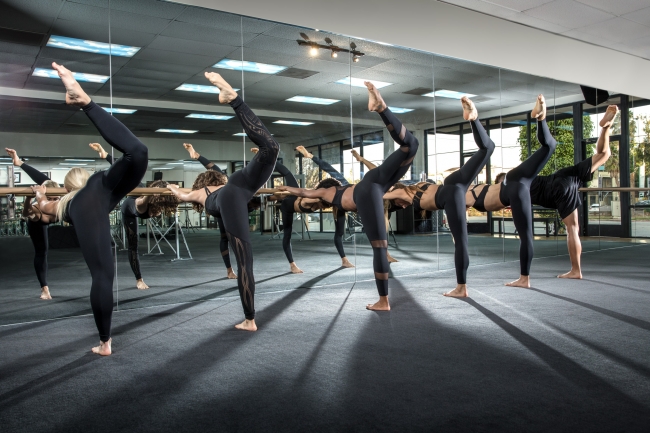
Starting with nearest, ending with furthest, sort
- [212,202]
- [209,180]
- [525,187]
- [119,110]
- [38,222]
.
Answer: [212,202] < [38,222] < [209,180] < [119,110] < [525,187]

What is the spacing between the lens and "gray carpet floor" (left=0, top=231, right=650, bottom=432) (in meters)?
2.06

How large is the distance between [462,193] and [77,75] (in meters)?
3.37

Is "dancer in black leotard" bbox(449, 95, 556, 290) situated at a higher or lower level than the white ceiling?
lower

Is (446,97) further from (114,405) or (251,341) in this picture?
(114,405)

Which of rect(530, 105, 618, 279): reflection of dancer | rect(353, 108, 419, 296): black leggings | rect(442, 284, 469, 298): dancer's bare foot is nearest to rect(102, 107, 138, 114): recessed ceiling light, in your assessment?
rect(353, 108, 419, 296): black leggings

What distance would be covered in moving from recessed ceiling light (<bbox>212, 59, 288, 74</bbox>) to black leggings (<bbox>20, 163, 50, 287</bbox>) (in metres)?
1.85

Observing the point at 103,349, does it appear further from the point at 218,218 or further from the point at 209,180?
the point at 218,218

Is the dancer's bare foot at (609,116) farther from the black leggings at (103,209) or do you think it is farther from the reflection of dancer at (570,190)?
the black leggings at (103,209)

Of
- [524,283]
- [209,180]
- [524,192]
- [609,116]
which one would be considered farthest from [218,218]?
[609,116]

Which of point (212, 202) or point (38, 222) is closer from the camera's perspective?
point (212, 202)

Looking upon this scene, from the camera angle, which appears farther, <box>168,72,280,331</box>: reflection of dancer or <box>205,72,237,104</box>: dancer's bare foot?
<box>168,72,280,331</box>: reflection of dancer

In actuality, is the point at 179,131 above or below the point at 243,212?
above

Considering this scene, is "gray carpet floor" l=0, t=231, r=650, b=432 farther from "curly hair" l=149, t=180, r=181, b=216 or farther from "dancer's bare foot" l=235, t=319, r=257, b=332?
Answer: "curly hair" l=149, t=180, r=181, b=216

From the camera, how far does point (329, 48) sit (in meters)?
5.61
